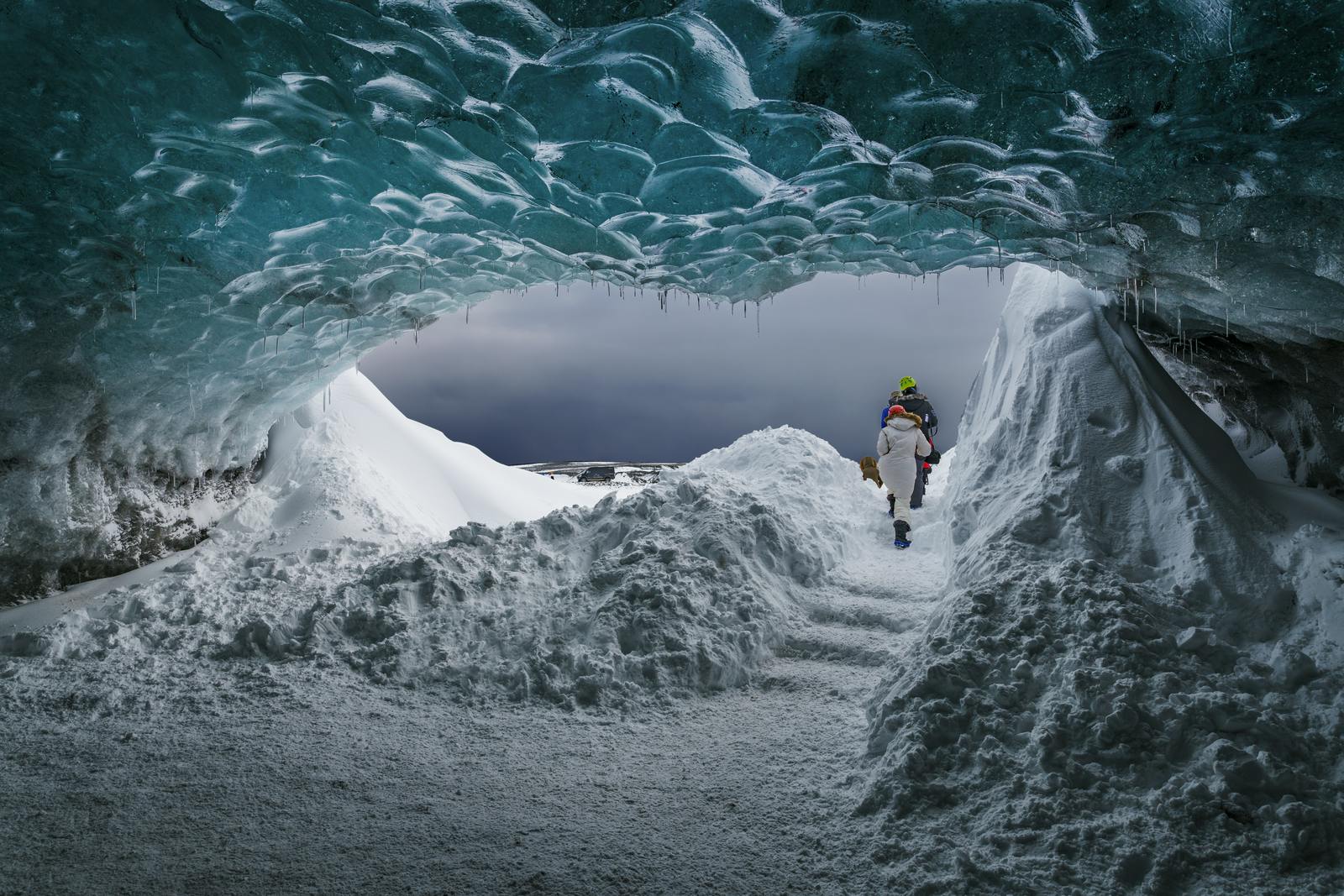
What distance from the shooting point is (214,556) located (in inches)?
294

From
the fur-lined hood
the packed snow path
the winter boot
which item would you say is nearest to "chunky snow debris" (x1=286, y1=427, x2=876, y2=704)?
the packed snow path

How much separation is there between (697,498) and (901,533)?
286 cm

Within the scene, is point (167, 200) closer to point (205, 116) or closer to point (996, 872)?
point (205, 116)

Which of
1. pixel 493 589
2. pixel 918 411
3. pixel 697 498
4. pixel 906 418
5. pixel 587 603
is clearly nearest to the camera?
pixel 587 603

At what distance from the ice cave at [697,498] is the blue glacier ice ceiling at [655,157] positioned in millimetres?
26

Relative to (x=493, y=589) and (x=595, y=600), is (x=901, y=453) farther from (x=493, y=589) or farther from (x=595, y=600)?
(x=493, y=589)

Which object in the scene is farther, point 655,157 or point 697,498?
point 697,498

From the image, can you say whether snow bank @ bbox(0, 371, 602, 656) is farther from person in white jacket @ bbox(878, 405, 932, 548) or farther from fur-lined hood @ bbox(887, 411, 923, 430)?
fur-lined hood @ bbox(887, 411, 923, 430)

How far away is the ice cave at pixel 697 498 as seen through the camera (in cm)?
327

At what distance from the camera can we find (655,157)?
156 inches

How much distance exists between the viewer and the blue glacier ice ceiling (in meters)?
3.16

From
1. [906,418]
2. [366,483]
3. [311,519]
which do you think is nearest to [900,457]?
[906,418]

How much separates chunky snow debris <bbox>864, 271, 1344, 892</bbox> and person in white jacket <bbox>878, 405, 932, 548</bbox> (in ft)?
7.75

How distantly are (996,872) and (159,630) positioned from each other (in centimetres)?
622
